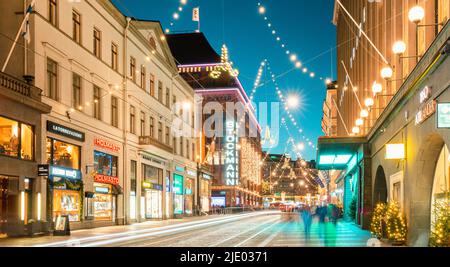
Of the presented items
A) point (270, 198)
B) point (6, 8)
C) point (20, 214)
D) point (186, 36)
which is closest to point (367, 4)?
point (6, 8)

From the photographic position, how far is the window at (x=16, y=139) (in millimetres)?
24688

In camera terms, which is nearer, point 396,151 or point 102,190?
point 396,151

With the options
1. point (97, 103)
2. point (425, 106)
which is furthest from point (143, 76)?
point (425, 106)

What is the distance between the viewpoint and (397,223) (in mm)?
19469

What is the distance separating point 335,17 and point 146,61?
101ft

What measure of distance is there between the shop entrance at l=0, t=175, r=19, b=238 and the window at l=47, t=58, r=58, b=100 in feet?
19.7

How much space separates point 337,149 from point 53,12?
733 inches

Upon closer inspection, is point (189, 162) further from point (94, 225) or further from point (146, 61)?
point (94, 225)

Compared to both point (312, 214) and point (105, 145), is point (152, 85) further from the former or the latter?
point (312, 214)

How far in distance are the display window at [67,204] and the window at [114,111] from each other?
8.49 meters

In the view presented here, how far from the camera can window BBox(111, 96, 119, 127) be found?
39.4 meters

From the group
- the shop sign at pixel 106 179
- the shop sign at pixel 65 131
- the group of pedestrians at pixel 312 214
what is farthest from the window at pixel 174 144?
the shop sign at pixel 65 131

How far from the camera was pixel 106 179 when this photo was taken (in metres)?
36.6

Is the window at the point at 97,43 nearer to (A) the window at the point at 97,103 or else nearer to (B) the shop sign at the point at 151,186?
(A) the window at the point at 97,103
